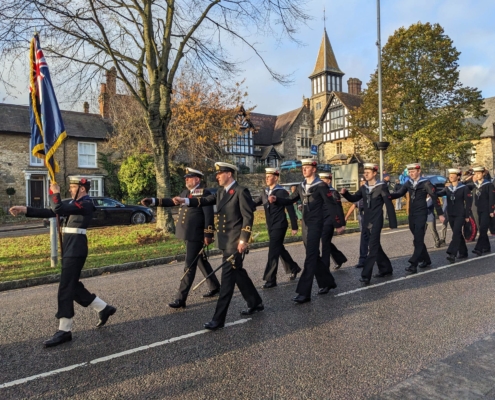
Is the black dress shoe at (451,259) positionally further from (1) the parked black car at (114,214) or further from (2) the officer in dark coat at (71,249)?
(1) the parked black car at (114,214)

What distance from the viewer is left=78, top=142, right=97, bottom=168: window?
32.9m

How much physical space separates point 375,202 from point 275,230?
198 cm

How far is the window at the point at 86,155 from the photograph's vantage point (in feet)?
108

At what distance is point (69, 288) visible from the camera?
5.04 m

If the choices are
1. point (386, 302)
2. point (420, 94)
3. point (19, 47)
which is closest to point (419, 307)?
point (386, 302)

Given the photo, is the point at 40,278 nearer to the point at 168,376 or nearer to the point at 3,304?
the point at 3,304

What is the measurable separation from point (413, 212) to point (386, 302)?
10.6ft

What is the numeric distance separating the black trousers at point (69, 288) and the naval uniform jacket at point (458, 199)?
308 inches

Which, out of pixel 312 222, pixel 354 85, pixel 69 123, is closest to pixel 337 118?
pixel 354 85

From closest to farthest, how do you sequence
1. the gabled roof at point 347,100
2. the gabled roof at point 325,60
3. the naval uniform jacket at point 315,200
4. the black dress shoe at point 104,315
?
1. the black dress shoe at point 104,315
2. the naval uniform jacket at point 315,200
3. the gabled roof at point 347,100
4. the gabled roof at point 325,60

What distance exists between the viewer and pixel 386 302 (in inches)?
244

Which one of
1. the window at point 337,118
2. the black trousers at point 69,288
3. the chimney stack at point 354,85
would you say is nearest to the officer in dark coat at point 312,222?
the black trousers at point 69,288

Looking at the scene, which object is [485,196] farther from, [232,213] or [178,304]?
[178,304]

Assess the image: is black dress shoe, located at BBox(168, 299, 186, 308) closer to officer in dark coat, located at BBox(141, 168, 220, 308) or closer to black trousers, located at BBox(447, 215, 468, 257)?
officer in dark coat, located at BBox(141, 168, 220, 308)
